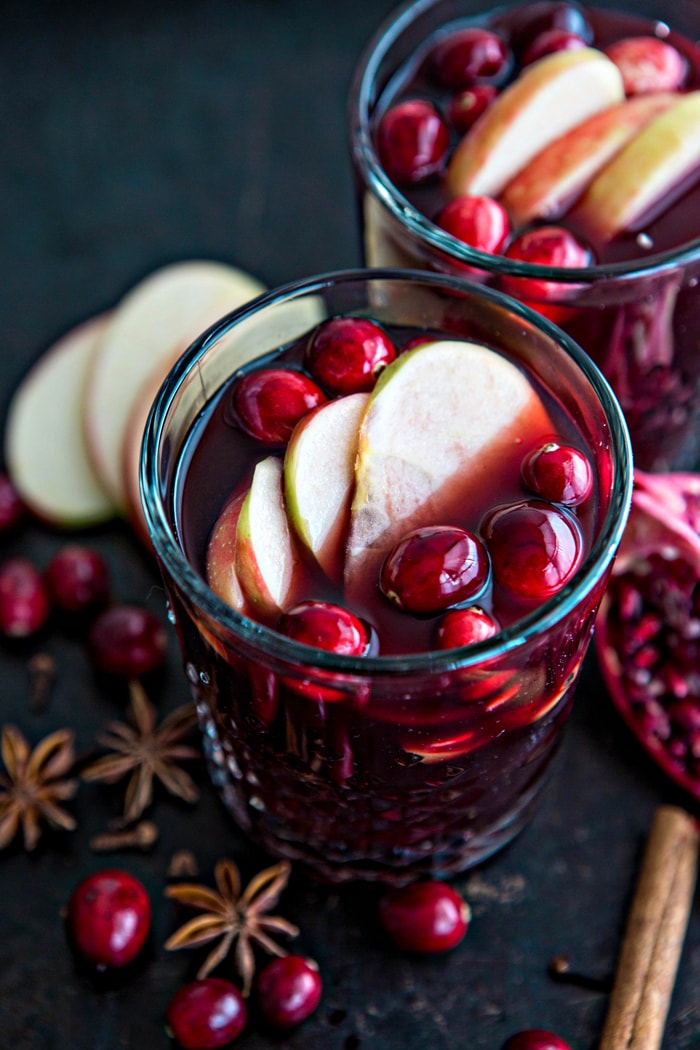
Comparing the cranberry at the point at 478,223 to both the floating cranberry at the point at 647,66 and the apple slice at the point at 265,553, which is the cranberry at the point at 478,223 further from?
the apple slice at the point at 265,553

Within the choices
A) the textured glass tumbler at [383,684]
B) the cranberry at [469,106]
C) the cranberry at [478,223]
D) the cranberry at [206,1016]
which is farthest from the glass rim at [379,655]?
the cranberry at [206,1016]

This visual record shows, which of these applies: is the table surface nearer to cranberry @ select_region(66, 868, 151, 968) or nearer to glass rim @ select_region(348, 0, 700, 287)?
cranberry @ select_region(66, 868, 151, 968)

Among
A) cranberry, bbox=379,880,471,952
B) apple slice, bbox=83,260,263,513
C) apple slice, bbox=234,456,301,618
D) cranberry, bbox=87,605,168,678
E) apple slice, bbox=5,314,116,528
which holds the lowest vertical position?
cranberry, bbox=379,880,471,952

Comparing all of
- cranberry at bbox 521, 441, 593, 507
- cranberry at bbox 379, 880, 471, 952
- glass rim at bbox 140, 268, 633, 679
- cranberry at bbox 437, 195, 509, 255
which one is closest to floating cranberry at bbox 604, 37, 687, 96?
cranberry at bbox 437, 195, 509, 255

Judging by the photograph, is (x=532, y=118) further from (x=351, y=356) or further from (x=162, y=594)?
(x=162, y=594)

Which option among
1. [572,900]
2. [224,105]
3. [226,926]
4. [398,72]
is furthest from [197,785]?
[224,105]

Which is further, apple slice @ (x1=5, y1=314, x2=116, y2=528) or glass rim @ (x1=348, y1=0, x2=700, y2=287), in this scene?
apple slice @ (x1=5, y1=314, x2=116, y2=528)

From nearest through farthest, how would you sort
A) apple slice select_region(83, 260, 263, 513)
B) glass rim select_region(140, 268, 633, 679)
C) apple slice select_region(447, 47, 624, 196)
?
glass rim select_region(140, 268, 633, 679), apple slice select_region(447, 47, 624, 196), apple slice select_region(83, 260, 263, 513)
